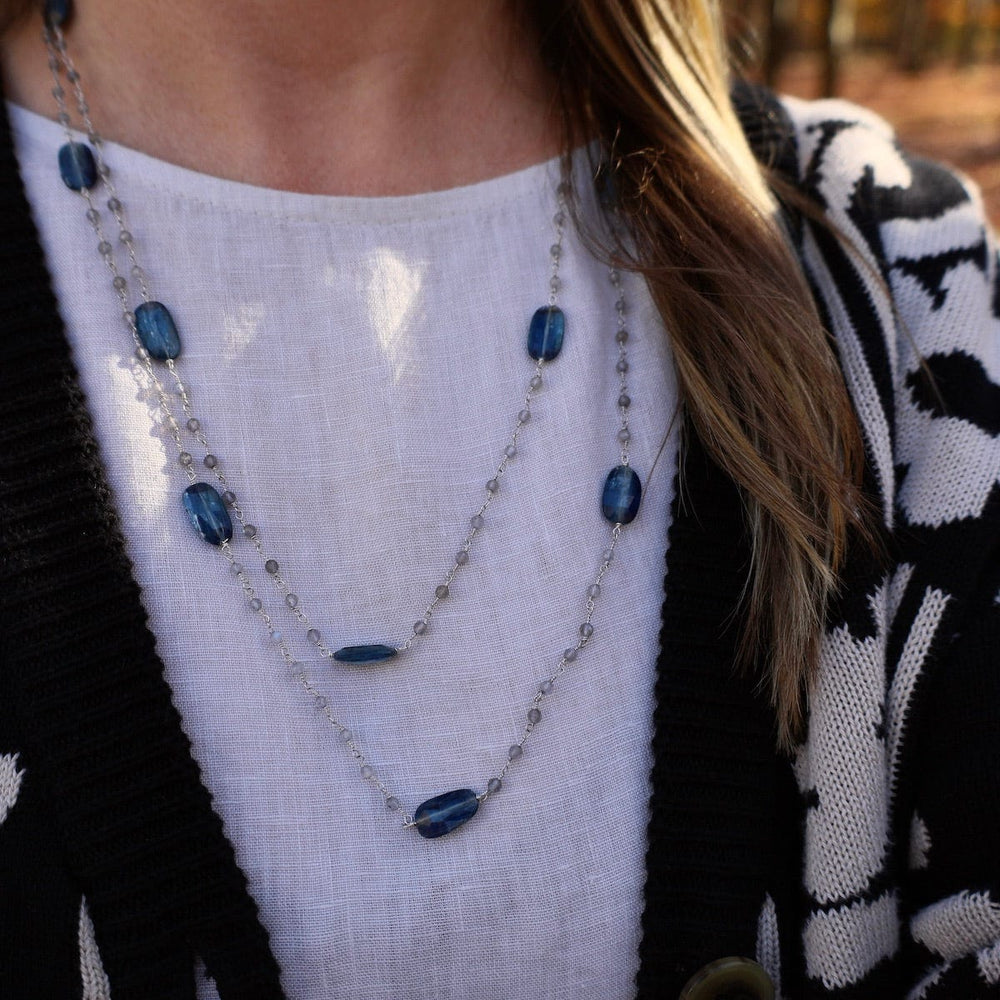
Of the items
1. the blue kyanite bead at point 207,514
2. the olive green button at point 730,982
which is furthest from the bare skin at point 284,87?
the olive green button at point 730,982

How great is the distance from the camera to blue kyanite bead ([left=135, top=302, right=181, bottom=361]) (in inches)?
41.6

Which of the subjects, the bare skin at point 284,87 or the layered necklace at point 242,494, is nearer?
the layered necklace at point 242,494

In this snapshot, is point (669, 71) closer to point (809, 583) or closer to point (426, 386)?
point (426, 386)

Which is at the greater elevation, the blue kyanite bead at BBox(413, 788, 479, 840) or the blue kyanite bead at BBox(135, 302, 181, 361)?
the blue kyanite bead at BBox(135, 302, 181, 361)

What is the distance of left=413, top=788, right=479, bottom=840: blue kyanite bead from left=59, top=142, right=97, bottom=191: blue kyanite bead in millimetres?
698

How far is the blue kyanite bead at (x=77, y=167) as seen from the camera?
1.09 m

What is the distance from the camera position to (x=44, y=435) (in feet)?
3.26

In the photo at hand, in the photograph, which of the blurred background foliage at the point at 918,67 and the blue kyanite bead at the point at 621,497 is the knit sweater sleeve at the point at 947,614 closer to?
the blue kyanite bead at the point at 621,497

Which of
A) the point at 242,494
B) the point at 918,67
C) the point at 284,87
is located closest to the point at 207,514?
the point at 242,494

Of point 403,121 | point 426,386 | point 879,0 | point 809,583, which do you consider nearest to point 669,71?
point 403,121

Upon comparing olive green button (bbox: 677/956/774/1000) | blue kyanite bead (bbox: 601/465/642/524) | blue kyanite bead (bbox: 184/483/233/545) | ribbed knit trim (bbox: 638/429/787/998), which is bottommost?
olive green button (bbox: 677/956/774/1000)

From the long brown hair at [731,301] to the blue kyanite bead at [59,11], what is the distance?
1.70ft

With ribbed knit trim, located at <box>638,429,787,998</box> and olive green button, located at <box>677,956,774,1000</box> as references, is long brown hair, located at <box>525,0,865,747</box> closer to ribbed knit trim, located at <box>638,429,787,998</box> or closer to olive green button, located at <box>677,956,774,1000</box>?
ribbed knit trim, located at <box>638,429,787,998</box>

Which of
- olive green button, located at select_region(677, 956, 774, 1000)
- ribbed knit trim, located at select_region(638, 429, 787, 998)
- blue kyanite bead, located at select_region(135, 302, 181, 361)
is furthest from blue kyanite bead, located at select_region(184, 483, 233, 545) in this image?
olive green button, located at select_region(677, 956, 774, 1000)
